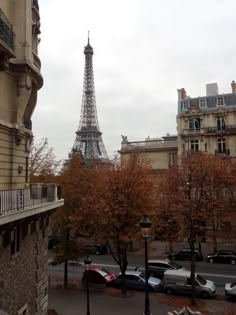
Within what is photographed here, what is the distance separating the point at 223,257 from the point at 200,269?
4.16 meters

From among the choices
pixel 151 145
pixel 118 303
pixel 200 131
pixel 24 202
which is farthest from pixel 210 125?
pixel 24 202

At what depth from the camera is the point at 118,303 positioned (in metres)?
26.9

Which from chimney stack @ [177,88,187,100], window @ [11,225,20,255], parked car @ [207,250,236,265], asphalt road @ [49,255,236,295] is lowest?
asphalt road @ [49,255,236,295]

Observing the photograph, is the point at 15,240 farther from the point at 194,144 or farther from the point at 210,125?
the point at 210,125

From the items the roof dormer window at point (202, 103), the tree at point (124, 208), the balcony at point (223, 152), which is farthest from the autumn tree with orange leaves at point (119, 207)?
the roof dormer window at point (202, 103)

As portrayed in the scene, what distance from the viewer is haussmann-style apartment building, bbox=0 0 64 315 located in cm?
1486

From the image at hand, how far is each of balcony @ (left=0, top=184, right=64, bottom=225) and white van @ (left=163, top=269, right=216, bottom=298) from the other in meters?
13.2

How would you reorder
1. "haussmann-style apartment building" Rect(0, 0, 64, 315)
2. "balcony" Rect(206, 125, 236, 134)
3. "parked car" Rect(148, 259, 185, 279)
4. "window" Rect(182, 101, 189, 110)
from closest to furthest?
"haussmann-style apartment building" Rect(0, 0, 64, 315)
"parked car" Rect(148, 259, 185, 279)
"balcony" Rect(206, 125, 236, 134)
"window" Rect(182, 101, 189, 110)

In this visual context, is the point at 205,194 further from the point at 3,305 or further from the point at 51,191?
the point at 3,305

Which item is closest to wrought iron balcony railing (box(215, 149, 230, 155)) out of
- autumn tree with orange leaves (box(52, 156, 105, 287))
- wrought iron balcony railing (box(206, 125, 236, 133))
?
wrought iron balcony railing (box(206, 125, 236, 133))

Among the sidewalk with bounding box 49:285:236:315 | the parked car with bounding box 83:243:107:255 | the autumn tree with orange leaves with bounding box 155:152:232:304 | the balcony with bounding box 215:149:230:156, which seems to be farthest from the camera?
the balcony with bounding box 215:149:230:156

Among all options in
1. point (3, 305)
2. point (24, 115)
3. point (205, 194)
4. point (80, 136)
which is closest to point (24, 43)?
point (24, 115)

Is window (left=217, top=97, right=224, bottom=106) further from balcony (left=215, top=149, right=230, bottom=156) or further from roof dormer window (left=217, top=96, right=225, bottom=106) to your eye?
balcony (left=215, top=149, right=230, bottom=156)

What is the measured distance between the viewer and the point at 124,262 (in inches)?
1142
